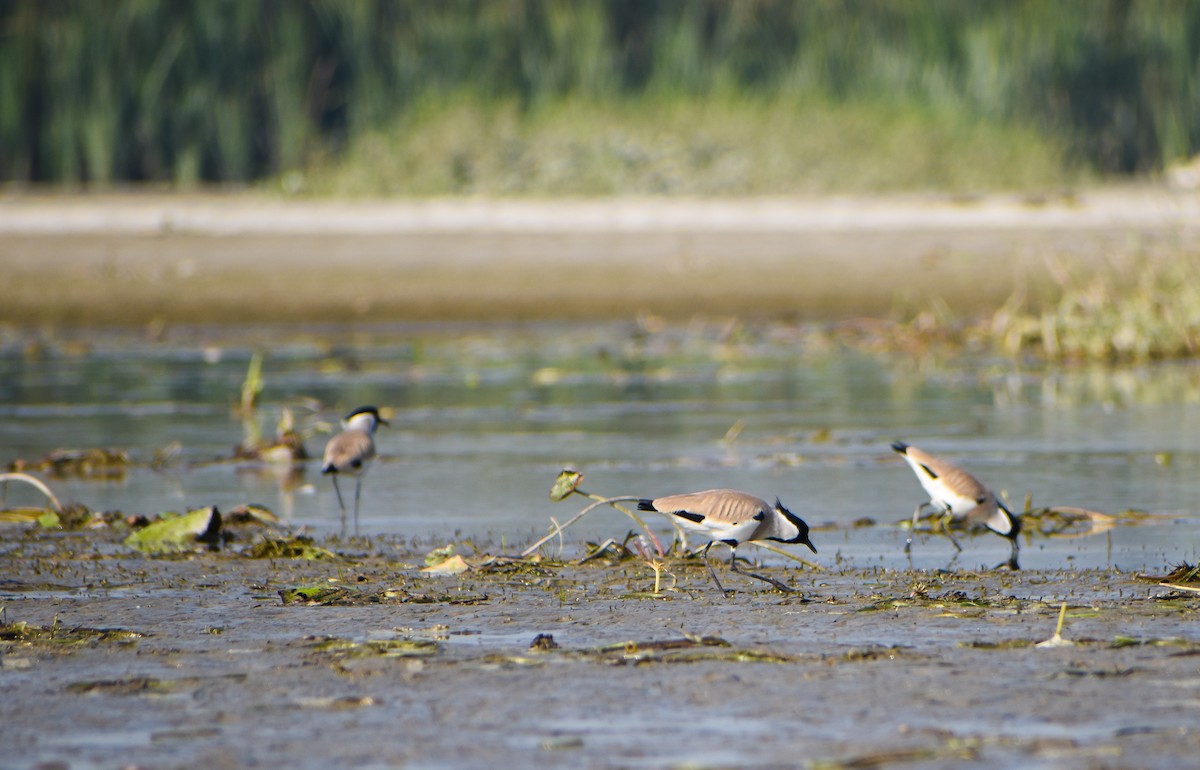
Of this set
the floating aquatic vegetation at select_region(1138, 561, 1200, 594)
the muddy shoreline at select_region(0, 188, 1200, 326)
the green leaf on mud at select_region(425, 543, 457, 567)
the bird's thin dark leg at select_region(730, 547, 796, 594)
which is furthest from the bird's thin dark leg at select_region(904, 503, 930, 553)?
the muddy shoreline at select_region(0, 188, 1200, 326)

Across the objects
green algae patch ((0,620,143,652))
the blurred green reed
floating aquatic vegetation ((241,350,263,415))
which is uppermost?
the blurred green reed

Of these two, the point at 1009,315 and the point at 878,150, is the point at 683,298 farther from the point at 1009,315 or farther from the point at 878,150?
the point at 878,150

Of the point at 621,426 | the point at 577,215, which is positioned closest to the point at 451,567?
the point at 621,426

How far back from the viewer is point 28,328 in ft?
46.6

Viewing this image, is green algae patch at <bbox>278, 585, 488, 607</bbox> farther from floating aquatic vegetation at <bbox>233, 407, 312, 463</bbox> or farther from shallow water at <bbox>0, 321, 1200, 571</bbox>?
floating aquatic vegetation at <bbox>233, 407, 312, 463</bbox>

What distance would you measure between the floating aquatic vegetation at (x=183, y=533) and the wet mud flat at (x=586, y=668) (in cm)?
38

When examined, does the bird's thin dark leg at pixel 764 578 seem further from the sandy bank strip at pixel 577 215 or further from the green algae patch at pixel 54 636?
the sandy bank strip at pixel 577 215

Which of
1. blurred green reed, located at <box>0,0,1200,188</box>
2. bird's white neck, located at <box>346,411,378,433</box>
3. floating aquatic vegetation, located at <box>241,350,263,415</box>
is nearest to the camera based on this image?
bird's white neck, located at <box>346,411,378,433</box>

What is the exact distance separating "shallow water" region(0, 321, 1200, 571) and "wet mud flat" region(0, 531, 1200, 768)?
718 mm

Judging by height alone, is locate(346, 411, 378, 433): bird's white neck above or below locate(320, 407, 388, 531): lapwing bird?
above

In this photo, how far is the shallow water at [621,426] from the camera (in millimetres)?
6449

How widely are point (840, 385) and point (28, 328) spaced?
6.85 m

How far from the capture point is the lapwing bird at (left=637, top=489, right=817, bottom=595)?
5047 mm

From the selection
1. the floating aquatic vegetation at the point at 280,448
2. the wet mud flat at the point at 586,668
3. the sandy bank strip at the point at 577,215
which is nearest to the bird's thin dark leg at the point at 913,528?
the wet mud flat at the point at 586,668
